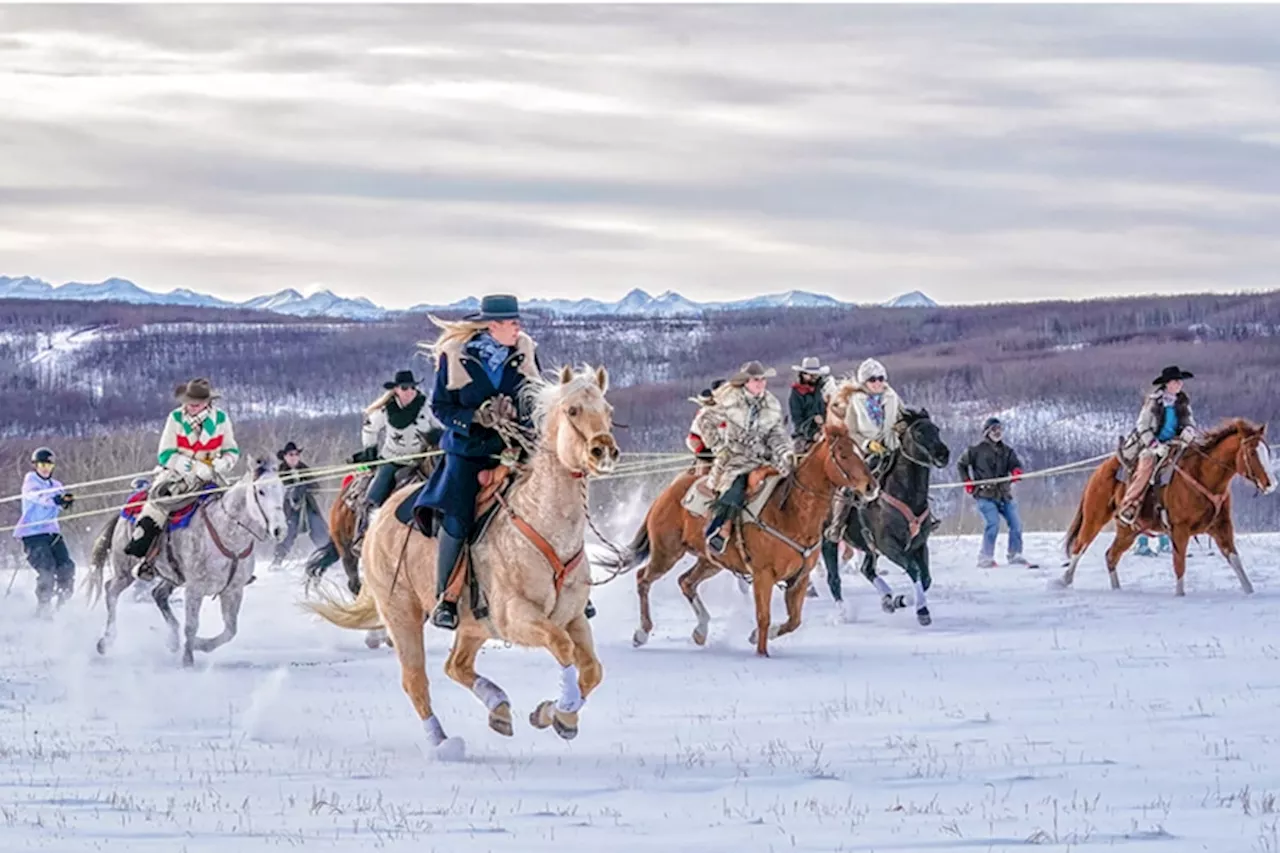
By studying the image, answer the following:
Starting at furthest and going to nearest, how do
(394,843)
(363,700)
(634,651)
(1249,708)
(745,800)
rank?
(634,651)
(363,700)
(1249,708)
(745,800)
(394,843)

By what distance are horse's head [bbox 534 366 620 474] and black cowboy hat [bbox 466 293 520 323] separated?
0.59 meters

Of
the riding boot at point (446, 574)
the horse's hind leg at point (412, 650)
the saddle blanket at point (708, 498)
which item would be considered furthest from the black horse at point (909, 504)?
the riding boot at point (446, 574)

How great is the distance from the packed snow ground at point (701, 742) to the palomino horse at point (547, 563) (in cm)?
36

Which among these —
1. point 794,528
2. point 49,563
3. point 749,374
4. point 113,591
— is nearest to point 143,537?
point 113,591

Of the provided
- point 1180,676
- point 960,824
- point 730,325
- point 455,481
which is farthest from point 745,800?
point 730,325

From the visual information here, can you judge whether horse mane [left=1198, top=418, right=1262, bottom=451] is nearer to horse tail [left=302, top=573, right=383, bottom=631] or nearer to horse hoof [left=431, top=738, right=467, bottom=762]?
horse tail [left=302, top=573, right=383, bottom=631]

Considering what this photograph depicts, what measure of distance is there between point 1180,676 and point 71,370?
411ft

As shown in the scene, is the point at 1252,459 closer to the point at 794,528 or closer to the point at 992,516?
the point at 992,516

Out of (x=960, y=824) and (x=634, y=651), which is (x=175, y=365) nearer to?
(x=634, y=651)

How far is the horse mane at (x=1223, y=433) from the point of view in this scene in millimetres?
19188

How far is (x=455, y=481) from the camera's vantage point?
34.3ft

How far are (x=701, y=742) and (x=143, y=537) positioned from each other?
22.1ft

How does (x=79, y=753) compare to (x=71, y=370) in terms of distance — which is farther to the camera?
(x=71, y=370)

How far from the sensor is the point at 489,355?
10.4 metres
